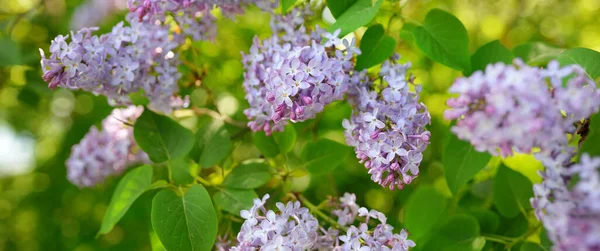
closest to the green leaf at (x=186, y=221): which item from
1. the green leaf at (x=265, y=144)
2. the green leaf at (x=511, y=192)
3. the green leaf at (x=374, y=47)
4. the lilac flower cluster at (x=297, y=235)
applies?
the lilac flower cluster at (x=297, y=235)

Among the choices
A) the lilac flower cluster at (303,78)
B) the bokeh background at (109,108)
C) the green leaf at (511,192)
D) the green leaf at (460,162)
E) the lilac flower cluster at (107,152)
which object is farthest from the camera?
the bokeh background at (109,108)

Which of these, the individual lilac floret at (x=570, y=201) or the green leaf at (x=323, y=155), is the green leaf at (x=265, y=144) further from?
the individual lilac floret at (x=570, y=201)

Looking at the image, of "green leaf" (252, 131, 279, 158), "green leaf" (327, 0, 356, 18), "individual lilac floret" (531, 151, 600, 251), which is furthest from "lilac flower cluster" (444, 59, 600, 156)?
"green leaf" (252, 131, 279, 158)

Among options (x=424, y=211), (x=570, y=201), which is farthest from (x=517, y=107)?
(x=424, y=211)

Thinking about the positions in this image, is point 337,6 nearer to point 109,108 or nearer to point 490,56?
point 490,56

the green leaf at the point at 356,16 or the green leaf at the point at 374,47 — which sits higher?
the green leaf at the point at 356,16

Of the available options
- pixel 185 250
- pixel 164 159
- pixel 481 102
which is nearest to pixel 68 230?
pixel 164 159

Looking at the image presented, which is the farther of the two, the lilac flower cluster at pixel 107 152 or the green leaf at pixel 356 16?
the lilac flower cluster at pixel 107 152
